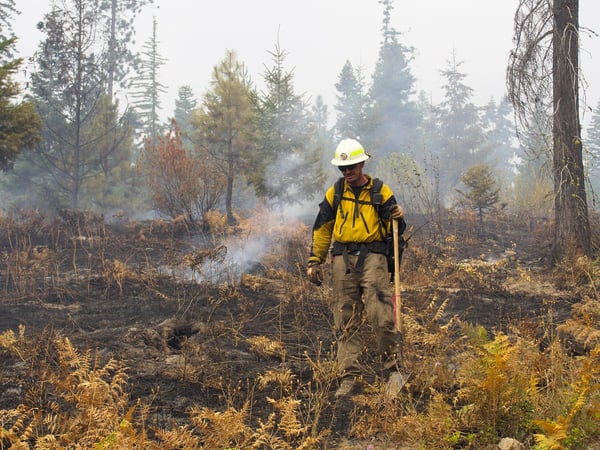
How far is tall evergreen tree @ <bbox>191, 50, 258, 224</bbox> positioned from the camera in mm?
20453

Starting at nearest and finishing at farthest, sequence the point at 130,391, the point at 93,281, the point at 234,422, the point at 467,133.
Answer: the point at 234,422, the point at 130,391, the point at 93,281, the point at 467,133

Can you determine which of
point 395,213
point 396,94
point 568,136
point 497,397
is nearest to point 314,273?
point 395,213

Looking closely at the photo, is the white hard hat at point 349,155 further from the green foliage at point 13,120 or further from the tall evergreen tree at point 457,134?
the tall evergreen tree at point 457,134

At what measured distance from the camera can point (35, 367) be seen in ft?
17.6

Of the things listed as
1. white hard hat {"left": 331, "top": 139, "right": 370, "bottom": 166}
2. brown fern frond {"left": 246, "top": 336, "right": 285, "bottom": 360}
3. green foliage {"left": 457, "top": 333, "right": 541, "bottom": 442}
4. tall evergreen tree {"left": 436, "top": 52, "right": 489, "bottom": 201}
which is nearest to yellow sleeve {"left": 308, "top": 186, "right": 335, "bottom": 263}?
white hard hat {"left": 331, "top": 139, "right": 370, "bottom": 166}

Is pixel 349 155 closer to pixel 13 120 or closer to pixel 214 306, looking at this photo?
pixel 214 306

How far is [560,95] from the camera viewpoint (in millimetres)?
10242

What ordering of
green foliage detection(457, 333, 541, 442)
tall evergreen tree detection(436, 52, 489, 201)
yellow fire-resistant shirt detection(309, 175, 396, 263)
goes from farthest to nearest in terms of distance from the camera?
Answer: tall evergreen tree detection(436, 52, 489, 201)
yellow fire-resistant shirt detection(309, 175, 396, 263)
green foliage detection(457, 333, 541, 442)

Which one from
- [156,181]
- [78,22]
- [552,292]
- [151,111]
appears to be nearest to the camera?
[552,292]

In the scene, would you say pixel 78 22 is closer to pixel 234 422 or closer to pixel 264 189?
pixel 264 189

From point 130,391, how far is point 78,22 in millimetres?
15897

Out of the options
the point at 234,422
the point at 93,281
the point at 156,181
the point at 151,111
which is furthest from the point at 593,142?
the point at 234,422

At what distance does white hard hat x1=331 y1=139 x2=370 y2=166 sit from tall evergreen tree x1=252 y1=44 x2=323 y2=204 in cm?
1423

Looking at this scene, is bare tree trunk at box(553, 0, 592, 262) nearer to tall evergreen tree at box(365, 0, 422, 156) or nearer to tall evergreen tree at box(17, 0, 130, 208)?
tall evergreen tree at box(17, 0, 130, 208)
